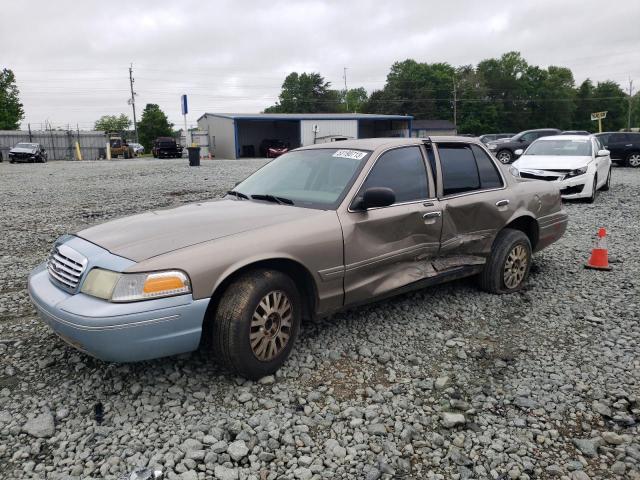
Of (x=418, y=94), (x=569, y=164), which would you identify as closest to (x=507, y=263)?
(x=569, y=164)

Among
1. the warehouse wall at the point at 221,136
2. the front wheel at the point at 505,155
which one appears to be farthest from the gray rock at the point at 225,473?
the warehouse wall at the point at 221,136

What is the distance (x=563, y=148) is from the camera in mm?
12234

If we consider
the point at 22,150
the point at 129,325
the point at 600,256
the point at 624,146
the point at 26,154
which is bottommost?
the point at 600,256

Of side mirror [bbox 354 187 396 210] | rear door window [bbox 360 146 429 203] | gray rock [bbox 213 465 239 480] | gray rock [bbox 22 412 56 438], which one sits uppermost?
rear door window [bbox 360 146 429 203]

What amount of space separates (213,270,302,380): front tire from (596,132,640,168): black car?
22240 millimetres

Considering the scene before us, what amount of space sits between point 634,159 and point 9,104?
63.7m

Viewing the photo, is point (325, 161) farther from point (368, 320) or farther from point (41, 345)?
point (41, 345)

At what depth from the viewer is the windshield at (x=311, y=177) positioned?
3893 mm

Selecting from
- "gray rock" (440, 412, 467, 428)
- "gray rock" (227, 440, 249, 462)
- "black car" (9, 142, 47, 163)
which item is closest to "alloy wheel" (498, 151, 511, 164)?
"gray rock" (440, 412, 467, 428)

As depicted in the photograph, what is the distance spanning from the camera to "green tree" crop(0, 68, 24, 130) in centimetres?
5644

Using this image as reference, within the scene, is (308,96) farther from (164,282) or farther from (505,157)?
(164,282)

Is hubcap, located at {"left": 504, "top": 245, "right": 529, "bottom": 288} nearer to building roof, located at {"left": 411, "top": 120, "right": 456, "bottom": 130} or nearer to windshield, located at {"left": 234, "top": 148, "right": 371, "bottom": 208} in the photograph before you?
windshield, located at {"left": 234, "top": 148, "right": 371, "bottom": 208}

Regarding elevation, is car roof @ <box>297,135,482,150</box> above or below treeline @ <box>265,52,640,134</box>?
below

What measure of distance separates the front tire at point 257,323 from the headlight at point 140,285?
1.07 feet
